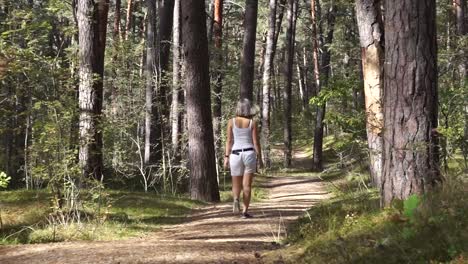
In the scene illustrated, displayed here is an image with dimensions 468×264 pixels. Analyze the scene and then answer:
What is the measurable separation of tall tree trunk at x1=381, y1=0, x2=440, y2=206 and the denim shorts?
3.03 metres

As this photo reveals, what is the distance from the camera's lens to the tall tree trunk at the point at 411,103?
5.29 metres

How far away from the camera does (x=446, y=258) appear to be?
3758mm

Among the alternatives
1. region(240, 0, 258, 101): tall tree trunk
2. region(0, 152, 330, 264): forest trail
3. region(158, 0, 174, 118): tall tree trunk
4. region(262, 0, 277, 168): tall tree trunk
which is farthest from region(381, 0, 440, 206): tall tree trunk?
region(262, 0, 277, 168): tall tree trunk

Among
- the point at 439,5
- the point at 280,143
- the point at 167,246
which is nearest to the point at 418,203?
the point at 167,246

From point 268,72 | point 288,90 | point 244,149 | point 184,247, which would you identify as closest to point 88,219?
A: point 184,247

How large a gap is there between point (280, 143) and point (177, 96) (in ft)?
102

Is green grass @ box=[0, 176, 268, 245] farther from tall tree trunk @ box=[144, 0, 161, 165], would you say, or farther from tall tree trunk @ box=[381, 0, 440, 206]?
tall tree trunk @ box=[144, 0, 161, 165]

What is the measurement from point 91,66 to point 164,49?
7.52 m

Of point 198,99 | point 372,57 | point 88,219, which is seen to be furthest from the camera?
point 198,99

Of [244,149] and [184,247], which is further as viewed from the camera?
[244,149]

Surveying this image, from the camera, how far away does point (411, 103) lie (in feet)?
17.4

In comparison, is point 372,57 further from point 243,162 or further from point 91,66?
point 91,66

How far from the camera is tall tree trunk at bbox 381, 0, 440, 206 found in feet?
17.3

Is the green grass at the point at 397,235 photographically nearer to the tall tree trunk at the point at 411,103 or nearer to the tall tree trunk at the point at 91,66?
the tall tree trunk at the point at 411,103
